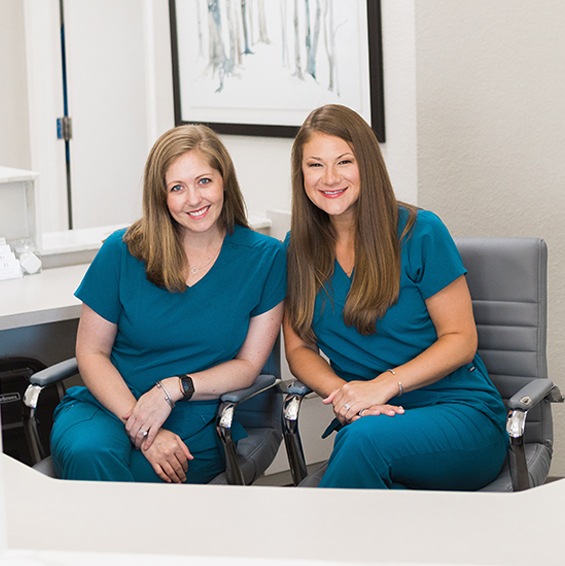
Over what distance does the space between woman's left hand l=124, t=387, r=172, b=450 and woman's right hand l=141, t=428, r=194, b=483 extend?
2 centimetres

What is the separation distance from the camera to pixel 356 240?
2.09 m

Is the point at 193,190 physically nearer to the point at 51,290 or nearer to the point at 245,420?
the point at 245,420

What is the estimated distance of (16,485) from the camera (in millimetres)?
1185

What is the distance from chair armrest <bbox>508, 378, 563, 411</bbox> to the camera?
1.89 meters

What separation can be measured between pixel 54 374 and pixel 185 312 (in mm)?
333

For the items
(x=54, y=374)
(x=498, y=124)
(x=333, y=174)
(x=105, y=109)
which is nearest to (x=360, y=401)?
(x=333, y=174)

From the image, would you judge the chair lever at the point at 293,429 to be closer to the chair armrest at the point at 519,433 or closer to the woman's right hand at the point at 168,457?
the woman's right hand at the point at 168,457

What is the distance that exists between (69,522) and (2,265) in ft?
6.00

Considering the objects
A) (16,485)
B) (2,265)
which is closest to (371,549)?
(16,485)

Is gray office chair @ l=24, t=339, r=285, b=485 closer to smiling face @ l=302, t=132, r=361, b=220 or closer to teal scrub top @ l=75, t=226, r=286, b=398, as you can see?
teal scrub top @ l=75, t=226, r=286, b=398

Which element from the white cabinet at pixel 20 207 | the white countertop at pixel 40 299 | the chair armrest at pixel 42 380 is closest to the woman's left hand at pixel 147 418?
the chair armrest at pixel 42 380

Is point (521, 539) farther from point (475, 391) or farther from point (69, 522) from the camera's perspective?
point (475, 391)

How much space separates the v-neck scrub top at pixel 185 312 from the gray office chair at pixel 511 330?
19cm

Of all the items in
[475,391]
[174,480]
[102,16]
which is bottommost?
[174,480]
